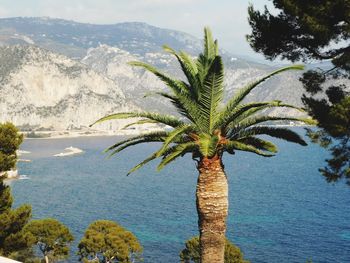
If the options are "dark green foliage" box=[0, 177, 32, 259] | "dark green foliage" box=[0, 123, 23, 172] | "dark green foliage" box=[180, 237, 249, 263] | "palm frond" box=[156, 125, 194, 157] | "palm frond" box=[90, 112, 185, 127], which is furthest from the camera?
"dark green foliage" box=[180, 237, 249, 263]

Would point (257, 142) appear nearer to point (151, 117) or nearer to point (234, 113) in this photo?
point (234, 113)

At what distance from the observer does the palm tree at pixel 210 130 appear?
13992 millimetres

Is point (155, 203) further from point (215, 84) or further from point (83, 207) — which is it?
point (215, 84)

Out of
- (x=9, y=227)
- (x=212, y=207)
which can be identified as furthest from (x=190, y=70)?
(x=9, y=227)

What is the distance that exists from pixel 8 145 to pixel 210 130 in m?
23.3

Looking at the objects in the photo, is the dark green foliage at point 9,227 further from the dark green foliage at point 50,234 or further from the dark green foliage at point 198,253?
the dark green foliage at point 198,253

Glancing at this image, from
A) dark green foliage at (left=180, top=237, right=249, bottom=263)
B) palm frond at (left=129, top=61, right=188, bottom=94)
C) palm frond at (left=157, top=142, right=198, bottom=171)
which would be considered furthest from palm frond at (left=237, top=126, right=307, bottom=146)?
dark green foliage at (left=180, top=237, right=249, bottom=263)

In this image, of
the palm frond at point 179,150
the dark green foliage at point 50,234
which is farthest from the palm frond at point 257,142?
the dark green foliage at point 50,234

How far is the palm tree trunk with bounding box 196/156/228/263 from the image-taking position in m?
14.0

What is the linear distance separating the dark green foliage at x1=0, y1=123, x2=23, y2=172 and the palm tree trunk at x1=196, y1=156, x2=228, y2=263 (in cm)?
2288

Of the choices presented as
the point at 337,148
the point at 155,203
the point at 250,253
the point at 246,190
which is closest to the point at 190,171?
the point at 246,190

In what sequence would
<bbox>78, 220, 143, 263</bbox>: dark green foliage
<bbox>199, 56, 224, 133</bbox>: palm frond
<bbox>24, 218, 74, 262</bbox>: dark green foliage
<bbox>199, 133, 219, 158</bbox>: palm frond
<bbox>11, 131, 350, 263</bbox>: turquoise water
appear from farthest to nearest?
1. <bbox>11, 131, 350, 263</bbox>: turquoise water
2. <bbox>24, 218, 74, 262</bbox>: dark green foliage
3. <bbox>78, 220, 143, 263</bbox>: dark green foliage
4. <bbox>199, 133, 219, 158</bbox>: palm frond
5. <bbox>199, 56, 224, 133</bbox>: palm frond

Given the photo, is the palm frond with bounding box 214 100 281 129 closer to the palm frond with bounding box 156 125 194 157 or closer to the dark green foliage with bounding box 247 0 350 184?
the palm frond with bounding box 156 125 194 157

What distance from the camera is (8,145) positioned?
3369cm
